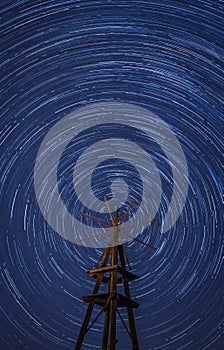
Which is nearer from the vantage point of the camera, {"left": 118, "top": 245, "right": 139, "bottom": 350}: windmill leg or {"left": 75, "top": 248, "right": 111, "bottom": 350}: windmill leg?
{"left": 75, "top": 248, "right": 111, "bottom": 350}: windmill leg

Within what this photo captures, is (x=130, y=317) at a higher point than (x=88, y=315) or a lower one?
lower

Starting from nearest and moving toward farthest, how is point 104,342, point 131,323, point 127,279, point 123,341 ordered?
A: 1. point 104,342
2. point 131,323
3. point 127,279
4. point 123,341

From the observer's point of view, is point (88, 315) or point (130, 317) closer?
point (88, 315)

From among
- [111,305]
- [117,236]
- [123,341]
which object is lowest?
[123,341]

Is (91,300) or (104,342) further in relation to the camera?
(91,300)

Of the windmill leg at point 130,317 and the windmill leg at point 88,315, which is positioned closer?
the windmill leg at point 88,315

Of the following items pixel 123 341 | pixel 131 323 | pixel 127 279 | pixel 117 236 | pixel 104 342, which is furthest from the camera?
pixel 123 341

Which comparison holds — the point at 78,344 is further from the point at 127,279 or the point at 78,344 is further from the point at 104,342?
the point at 127,279

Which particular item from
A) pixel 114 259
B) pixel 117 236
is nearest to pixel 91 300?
pixel 114 259

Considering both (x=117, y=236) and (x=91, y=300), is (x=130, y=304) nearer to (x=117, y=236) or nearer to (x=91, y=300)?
(x=91, y=300)

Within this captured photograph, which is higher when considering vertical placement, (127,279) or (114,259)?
(114,259)
